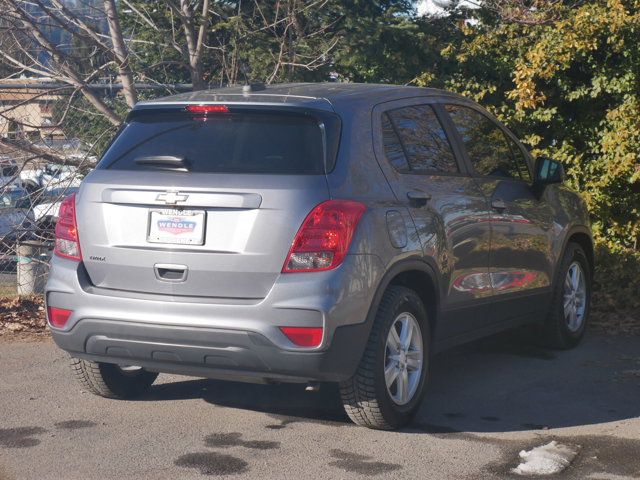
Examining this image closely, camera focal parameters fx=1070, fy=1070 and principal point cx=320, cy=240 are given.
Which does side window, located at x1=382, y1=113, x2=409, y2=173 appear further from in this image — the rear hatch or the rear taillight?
the rear taillight

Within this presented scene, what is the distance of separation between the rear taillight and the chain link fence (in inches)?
195

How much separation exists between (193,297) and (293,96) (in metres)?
1.26

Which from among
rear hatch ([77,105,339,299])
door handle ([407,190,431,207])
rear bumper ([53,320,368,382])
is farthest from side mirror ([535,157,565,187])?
rear bumper ([53,320,368,382])

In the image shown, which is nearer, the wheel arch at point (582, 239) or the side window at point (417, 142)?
the side window at point (417, 142)

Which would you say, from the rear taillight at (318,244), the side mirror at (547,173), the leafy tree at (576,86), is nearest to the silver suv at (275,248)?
the rear taillight at (318,244)

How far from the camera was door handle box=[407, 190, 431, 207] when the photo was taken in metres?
5.75

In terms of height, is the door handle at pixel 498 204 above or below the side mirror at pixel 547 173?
below

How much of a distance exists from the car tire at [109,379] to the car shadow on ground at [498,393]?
121 millimetres

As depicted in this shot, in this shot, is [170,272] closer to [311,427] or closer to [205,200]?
[205,200]

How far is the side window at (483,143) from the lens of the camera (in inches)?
265

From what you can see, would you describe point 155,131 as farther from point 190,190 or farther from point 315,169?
point 315,169

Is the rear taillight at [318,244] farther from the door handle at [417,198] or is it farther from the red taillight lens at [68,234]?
the red taillight lens at [68,234]

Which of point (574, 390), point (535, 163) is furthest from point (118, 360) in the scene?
point (535, 163)

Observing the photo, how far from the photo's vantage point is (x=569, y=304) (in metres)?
7.86
